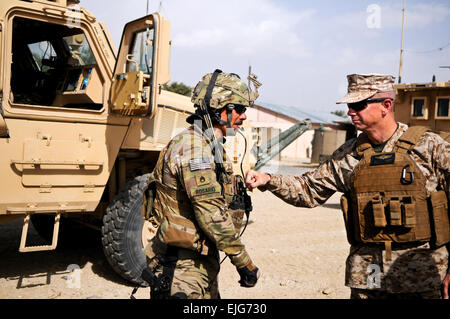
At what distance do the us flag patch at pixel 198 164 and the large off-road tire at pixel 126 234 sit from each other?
219 cm

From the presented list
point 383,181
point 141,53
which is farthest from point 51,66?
point 383,181

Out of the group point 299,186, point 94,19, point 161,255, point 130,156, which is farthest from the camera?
point 130,156

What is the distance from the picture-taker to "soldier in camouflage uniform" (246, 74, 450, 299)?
2.41 meters

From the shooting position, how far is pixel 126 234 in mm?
4426

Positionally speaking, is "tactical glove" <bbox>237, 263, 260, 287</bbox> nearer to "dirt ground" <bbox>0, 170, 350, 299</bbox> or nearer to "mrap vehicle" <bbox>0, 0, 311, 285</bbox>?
"mrap vehicle" <bbox>0, 0, 311, 285</bbox>

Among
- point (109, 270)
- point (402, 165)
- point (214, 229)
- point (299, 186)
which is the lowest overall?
point (109, 270)

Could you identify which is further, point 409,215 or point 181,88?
point 181,88

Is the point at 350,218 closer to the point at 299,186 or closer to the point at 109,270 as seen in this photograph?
the point at 299,186

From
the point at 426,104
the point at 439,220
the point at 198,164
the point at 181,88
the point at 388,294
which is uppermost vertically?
the point at 181,88

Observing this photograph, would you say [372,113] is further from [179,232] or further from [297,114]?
[297,114]

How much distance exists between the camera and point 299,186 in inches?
114

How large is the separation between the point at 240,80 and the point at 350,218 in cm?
103

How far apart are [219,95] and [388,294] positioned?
1.44 m
